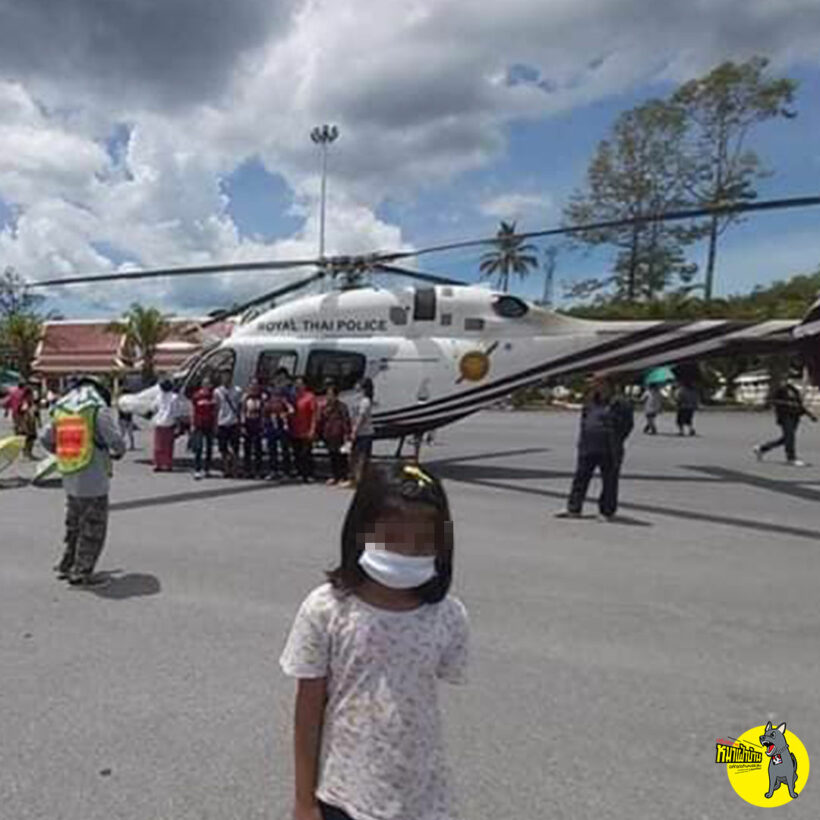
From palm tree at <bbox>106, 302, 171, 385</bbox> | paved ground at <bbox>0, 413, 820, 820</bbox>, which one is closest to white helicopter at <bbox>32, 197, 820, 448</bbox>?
paved ground at <bbox>0, 413, 820, 820</bbox>

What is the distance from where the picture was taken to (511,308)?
1403 cm

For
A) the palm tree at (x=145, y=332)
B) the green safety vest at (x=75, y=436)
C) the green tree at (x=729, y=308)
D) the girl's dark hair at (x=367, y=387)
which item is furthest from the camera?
the palm tree at (x=145, y=332)

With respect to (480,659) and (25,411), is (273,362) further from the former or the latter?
(480,659)

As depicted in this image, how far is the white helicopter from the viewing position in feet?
44.5

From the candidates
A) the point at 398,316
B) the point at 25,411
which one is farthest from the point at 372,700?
the point at 25,411

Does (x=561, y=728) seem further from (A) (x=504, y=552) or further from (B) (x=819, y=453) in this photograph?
(B) (x=819, y=453)

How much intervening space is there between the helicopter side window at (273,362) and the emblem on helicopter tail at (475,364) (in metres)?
2.85

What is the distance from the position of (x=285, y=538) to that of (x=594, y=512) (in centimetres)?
399

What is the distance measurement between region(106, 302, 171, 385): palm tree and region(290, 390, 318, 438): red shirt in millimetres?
38343

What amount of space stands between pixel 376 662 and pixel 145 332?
5055 cm

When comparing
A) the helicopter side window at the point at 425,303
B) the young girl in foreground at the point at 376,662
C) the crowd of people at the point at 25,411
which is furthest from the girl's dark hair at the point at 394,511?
the crowd of people at the point at 25,411

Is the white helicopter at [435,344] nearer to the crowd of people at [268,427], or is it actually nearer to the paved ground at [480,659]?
the crowd of people at [268,427]

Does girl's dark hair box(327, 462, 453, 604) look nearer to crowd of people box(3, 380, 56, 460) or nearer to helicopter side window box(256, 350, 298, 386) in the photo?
helicopter side window box(256, 350, 298, 386)

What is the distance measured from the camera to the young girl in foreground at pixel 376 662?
2000 millimetres
